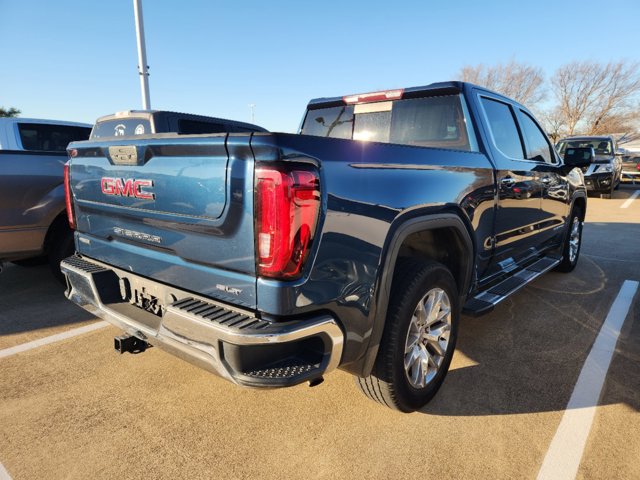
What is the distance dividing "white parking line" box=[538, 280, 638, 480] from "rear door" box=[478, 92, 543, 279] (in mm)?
901

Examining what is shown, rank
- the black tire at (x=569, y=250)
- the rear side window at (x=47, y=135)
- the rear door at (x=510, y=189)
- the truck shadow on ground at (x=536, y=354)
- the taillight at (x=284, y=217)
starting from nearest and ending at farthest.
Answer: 1. the taillight at (x=284, y=217)
2. the truck shadow on ground at (x=536, y=354)
3. the rear door at (x=510, y=189)
4. the rear side window at (x=47, y=135)
5. the black tire at (x=569, y=250)

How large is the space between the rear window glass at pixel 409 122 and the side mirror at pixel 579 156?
2012 millimetres

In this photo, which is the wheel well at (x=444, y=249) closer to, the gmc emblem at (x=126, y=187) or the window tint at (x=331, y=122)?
the window tint at (x=331, y=122)

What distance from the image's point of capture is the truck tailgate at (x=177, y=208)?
5.67 feet

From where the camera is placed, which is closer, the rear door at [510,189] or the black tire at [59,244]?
the rear door at [510,189]

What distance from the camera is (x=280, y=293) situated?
1.65m

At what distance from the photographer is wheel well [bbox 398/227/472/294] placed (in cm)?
266

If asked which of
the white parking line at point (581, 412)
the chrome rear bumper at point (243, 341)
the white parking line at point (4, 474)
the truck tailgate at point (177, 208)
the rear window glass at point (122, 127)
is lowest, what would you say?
the white parking line at point (4, 474)

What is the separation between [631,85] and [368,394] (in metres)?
48.3

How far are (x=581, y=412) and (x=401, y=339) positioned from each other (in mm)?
1259

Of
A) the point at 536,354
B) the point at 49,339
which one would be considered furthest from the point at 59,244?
the point at 536,354

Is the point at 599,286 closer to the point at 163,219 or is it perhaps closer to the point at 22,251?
the point at 163,219

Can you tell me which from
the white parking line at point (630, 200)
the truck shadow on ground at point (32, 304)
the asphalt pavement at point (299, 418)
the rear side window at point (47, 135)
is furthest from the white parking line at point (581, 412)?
the white parking line at point (630, 200)

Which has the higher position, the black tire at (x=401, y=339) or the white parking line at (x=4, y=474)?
the black tire at (x=401, y=339)
